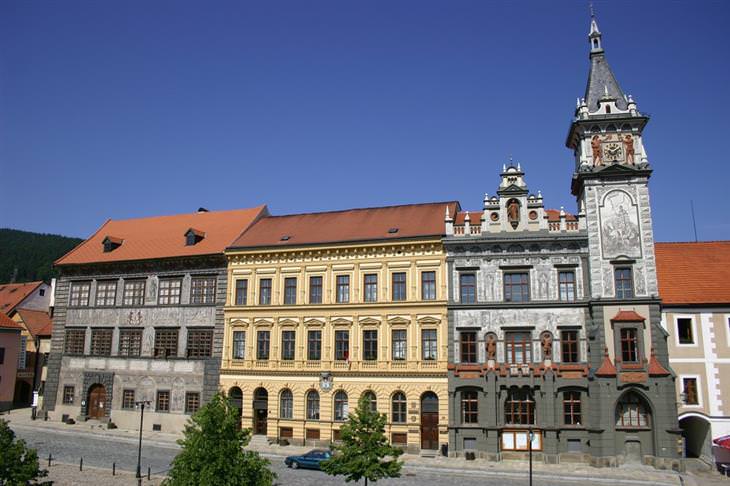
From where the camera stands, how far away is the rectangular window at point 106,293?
4953 cm

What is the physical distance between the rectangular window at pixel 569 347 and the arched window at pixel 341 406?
14273 mm

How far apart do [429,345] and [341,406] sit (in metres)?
7.30

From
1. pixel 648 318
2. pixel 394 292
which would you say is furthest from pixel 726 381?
pixel 394 292

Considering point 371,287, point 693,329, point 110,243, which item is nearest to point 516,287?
point 371,287

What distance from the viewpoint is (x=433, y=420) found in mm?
38969

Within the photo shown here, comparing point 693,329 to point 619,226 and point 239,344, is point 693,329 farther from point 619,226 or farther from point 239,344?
point 239,344

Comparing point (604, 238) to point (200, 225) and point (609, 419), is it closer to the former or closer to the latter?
point (609, 419)

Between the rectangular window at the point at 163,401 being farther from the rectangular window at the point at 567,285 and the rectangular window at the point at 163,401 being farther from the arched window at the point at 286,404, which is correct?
the rectangular window at the point at 567,285

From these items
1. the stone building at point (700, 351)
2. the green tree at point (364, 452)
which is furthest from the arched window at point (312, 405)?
the stone building at point (700, 351)

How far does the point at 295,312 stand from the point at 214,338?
6.70 m

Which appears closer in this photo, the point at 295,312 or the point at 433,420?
the point at 433,420

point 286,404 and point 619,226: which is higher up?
point 619,226

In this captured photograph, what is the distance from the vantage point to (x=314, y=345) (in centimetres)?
4278

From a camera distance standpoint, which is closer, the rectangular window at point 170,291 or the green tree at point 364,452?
the green tree at point 364,452
